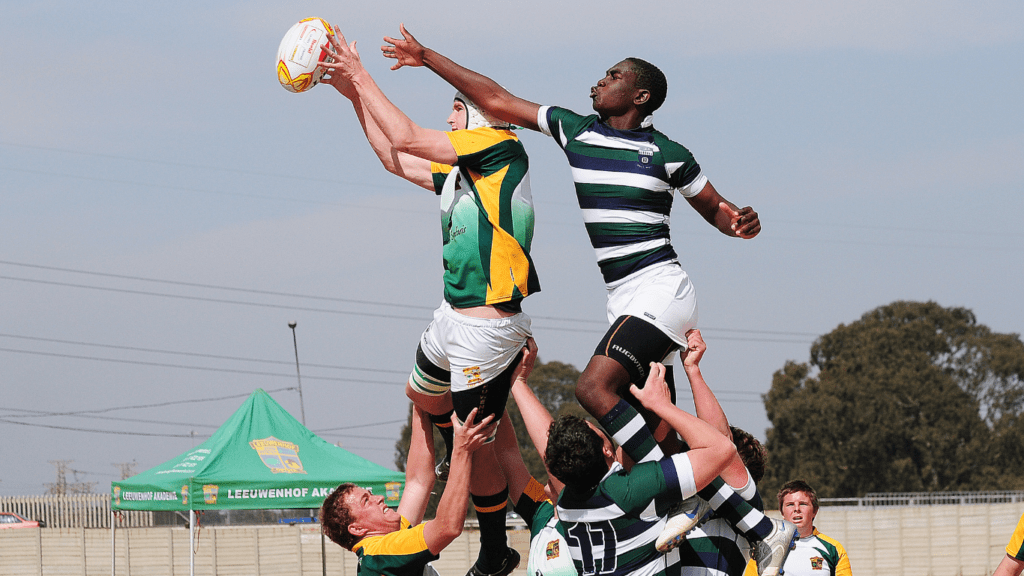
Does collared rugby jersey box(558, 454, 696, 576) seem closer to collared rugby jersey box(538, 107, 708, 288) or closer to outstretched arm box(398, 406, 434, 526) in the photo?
collared rugby jersey box(538, 107, 708, 288)

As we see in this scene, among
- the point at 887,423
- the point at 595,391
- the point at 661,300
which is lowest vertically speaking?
the point at 887,423

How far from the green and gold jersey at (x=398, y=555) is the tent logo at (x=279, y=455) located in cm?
1185

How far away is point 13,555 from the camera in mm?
25812

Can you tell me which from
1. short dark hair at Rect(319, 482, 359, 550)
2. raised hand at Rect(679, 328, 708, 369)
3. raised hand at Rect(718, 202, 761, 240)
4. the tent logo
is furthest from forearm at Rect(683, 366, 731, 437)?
the tent logo

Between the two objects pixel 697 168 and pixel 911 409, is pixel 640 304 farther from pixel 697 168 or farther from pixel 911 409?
pixel 911 409

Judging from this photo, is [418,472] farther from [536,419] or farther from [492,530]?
[536,419]

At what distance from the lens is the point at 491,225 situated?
6227mm

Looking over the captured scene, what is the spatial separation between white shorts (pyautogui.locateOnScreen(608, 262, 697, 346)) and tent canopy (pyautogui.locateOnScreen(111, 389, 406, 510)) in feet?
38.3

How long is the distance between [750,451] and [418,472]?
223cm

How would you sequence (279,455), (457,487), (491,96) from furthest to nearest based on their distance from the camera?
(279,455) < (491,96) < (457,487)

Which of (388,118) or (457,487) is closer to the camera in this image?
(457,487)

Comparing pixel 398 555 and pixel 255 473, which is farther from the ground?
pixel 398 555

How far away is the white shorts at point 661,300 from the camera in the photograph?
5.52 metres

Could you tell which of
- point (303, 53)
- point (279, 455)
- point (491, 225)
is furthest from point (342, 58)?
point (279, 455)
